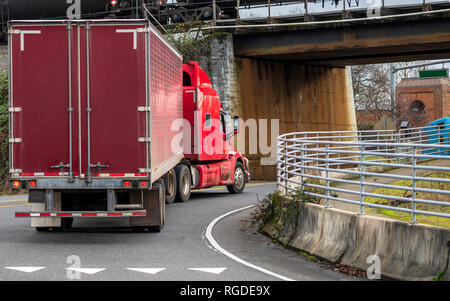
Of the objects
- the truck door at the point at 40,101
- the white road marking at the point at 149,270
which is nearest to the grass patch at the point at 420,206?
the white road marking at the point at 149,270

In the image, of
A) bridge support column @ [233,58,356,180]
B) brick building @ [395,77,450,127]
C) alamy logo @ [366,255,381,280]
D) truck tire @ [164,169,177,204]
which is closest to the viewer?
alamy logo @ [366,255,381,280]

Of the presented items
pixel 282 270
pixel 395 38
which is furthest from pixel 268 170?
pixel 282 270

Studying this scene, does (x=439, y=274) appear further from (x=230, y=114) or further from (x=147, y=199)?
(x=230, y=114)

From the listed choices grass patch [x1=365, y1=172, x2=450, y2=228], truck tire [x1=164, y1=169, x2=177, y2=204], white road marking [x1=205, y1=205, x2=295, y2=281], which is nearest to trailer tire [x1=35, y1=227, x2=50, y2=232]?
white road marking [x1=205, y1=205, x2=295, y2=281]

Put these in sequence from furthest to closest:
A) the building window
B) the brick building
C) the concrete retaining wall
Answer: the brick building → the building window → the concrete retaining wall

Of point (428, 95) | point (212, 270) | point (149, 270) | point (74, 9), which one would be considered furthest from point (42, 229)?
point (428, 95)

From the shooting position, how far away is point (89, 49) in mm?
12391

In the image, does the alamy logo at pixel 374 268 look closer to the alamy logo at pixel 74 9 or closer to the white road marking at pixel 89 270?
the white road marking at pixel 89 270

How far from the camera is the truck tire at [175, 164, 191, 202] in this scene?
20.3m

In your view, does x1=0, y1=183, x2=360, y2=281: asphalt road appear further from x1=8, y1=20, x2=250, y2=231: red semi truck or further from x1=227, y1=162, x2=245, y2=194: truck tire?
x1=227, y1=162, x2=245, y2=194: truck tire

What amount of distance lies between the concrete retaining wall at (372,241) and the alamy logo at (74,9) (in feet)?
91.3

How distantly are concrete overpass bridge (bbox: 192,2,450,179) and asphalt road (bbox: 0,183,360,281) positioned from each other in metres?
17.5

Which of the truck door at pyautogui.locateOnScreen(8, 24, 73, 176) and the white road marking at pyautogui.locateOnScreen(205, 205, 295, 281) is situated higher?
the truck door at pyautogui.locateOnScreen(8, 24, 73, 176)

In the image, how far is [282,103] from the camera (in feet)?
124
